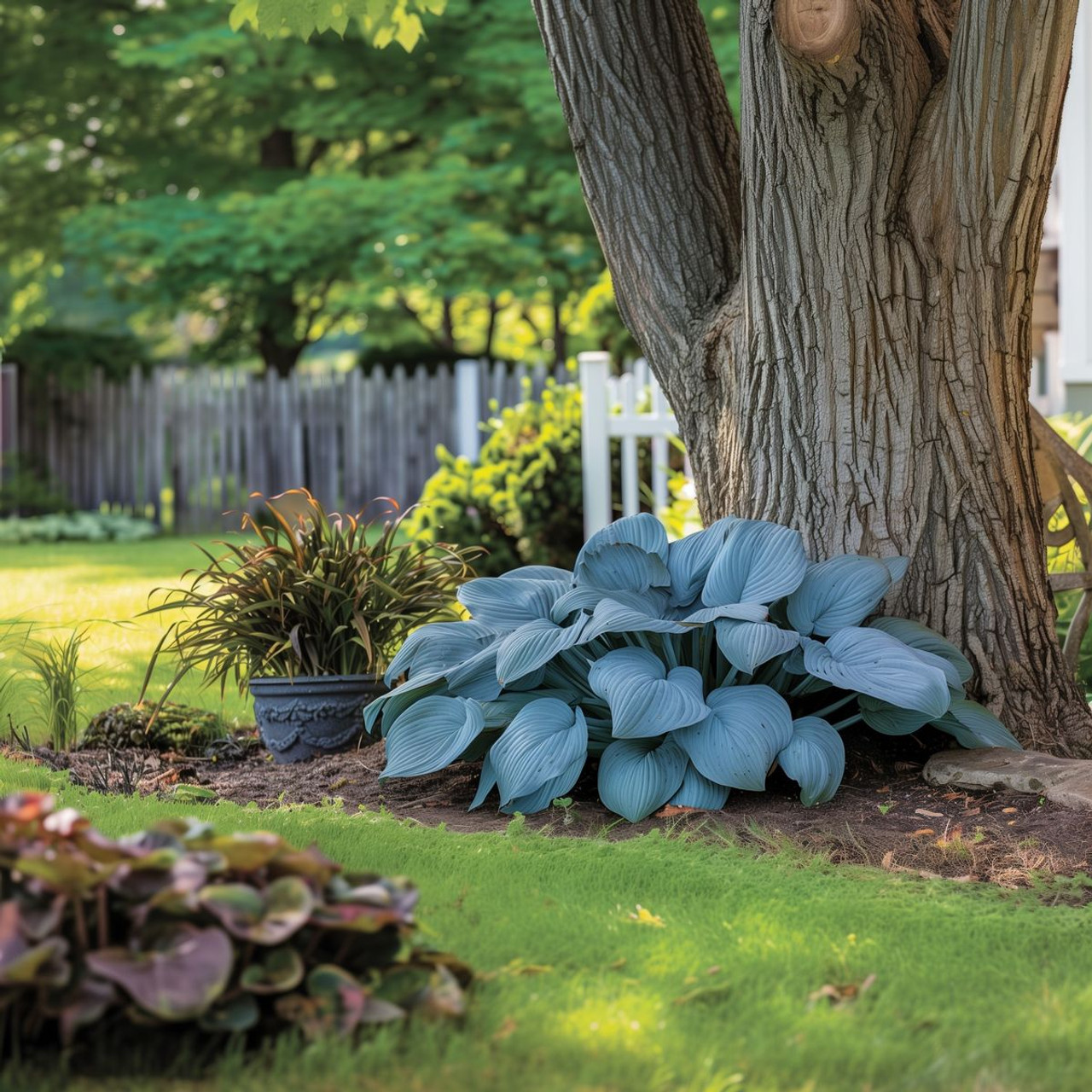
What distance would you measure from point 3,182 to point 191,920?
19.7m

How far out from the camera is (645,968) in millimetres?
2309

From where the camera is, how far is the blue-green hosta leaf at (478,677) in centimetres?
369

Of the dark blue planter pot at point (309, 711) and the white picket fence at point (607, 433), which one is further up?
the white picket fence at point (607, 433)

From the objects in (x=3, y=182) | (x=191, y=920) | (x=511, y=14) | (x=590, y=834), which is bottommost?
(x=590, y=834)

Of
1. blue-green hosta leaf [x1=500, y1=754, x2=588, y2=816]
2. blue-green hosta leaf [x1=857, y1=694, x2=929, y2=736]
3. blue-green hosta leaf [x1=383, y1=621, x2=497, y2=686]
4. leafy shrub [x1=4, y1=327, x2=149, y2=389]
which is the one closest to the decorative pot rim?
blue-green hosta leaf [x1=383, y1=621, x2=497, y2=686]

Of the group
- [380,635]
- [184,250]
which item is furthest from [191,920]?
[184,250]

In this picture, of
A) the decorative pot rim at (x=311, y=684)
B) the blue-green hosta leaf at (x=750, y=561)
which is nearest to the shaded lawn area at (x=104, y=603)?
the decorative pot rim at (x=311, y=684)

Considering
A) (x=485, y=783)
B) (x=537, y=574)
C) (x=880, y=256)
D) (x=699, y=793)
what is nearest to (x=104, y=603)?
(x=537, y=574)

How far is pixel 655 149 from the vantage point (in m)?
4.02

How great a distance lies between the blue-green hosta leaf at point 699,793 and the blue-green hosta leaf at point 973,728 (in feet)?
2.23

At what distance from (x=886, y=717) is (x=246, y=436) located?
12770mm

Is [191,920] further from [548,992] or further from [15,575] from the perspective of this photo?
[15,575]

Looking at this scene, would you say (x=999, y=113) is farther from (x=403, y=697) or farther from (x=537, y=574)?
(x=403, y=697)

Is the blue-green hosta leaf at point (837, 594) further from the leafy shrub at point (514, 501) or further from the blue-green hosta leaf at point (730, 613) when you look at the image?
the leafy shrub at point (514, 501)
